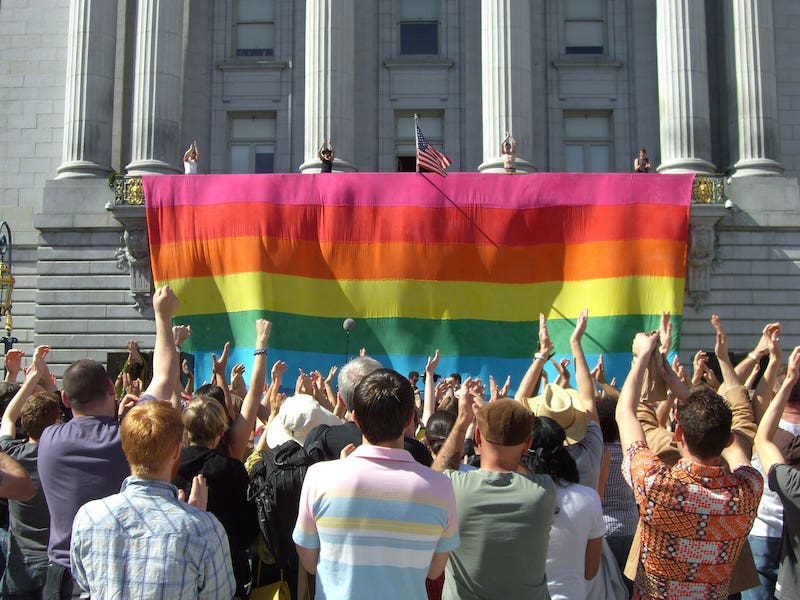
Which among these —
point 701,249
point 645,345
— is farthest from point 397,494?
point 701,249

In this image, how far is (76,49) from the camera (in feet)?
89.0

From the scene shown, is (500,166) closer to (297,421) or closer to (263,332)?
(263,332)

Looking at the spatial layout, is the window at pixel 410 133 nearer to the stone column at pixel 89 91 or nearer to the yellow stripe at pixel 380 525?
the stone column at pixel 89 91

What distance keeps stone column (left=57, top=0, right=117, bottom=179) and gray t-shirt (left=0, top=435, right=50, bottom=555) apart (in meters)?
21.4

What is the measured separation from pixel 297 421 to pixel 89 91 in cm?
2312

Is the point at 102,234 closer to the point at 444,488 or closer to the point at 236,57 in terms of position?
the point at 236,57

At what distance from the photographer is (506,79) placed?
2608 centimetres

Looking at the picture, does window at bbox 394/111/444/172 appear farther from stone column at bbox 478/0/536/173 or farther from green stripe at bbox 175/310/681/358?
green stripe at bbox 175/310/681/358

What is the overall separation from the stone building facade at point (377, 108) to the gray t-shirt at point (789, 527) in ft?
65.2

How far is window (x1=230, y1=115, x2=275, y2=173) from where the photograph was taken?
29172 mm

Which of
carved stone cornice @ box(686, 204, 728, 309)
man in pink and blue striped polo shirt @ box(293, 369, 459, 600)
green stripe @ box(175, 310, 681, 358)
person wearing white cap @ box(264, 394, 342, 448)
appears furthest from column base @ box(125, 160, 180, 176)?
man in pink and blue striped polo shirt @ box(293, 369, 459, 600)

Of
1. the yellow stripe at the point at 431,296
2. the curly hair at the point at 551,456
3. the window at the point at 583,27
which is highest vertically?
the window at the point at 583,27

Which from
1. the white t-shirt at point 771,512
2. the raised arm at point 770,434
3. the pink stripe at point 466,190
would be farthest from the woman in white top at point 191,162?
the raised arm at point 770,434

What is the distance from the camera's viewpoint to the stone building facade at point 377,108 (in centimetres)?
2538
